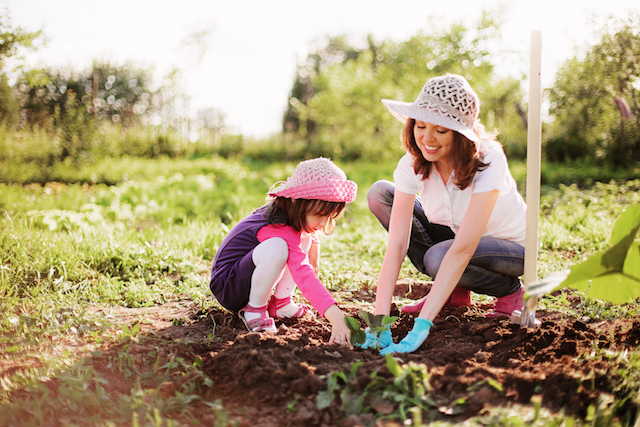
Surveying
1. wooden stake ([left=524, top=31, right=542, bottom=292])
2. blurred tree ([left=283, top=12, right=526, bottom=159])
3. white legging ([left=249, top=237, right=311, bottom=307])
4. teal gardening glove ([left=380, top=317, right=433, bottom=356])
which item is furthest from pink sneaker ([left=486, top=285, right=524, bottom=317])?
blurred tree ([left=283, top=12, right=526, bottom=159])

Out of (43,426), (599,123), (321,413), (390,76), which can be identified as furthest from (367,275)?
(390,76)

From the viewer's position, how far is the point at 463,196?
2098 millimetres

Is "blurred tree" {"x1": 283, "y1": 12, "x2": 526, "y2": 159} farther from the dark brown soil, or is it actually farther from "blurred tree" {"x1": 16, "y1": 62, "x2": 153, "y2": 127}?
the dark brown soil

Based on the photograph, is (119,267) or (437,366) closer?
(437,366)

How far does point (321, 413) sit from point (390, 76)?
13478 millimetres

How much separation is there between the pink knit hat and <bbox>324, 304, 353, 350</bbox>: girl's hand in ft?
1.58

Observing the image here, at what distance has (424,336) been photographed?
1768 mm

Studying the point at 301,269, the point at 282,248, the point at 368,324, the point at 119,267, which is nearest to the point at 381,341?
the point at 368,324

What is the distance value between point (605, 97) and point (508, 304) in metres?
3.92

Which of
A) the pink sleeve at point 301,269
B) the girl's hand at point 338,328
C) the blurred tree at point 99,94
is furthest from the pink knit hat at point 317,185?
the blurred tree at point 99,94

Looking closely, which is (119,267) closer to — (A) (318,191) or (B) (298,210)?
(B) (298,210)

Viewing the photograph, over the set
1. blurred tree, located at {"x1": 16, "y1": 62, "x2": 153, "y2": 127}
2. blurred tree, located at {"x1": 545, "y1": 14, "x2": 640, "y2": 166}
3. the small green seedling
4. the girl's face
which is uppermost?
blurred tree, located at {"x1": 16, "y1": 62, "x2": 153, "y2": 127}

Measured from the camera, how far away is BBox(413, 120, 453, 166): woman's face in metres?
1.87

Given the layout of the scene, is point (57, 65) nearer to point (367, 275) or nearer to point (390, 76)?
point (390, 76)
